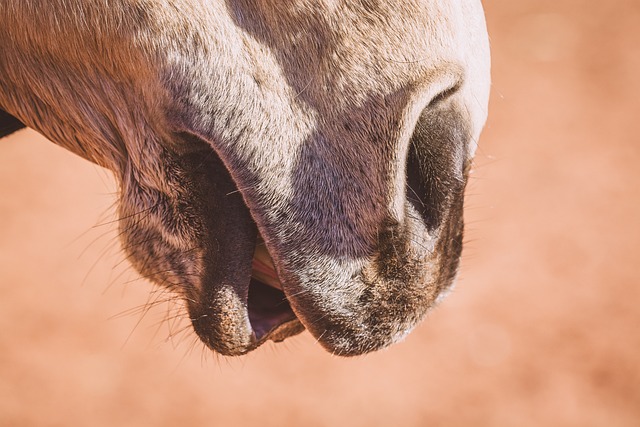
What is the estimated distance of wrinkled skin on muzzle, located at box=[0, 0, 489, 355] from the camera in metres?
1.10

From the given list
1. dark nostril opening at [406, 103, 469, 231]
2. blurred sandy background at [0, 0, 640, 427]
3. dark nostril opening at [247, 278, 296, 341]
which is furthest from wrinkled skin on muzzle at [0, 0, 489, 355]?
blurred sandy background at [0, 0, 640, 427]

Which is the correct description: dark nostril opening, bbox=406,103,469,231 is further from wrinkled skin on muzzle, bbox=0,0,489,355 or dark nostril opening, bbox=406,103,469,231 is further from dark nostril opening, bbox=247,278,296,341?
dark nostril opening, bbox=247,278,296,341

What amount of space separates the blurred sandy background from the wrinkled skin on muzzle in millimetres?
1487

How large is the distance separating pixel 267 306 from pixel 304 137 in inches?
16.5

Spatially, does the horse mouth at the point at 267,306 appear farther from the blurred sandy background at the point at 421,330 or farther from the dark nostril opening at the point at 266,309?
the blurred sandy background at the point at 421,330

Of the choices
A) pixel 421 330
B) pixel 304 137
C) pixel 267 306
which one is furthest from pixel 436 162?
pixel 421 330

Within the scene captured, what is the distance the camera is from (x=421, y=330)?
11.9 feet

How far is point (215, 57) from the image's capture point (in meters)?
1.11

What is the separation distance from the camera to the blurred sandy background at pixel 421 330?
323 centimetres

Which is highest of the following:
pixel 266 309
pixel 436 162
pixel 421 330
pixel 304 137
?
pixel 304 137

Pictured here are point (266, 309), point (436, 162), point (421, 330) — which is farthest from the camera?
point (421, 330)

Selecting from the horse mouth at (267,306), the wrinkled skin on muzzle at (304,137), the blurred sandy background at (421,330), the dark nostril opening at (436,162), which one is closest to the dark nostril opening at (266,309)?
the horse mouth at (267,306)

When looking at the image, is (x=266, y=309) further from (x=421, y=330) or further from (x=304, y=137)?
(x=421, y=330)

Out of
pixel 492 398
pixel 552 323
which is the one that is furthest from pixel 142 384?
pixel 552 323
